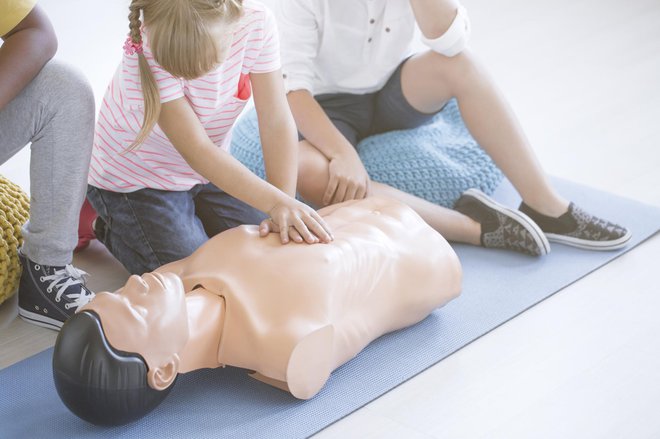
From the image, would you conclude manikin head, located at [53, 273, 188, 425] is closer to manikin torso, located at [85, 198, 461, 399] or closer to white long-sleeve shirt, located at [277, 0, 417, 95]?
manikin torso, located at [85, 198, 461, 399]

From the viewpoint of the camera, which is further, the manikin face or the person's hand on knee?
the person's hand on knee

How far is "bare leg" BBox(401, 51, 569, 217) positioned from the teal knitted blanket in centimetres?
11

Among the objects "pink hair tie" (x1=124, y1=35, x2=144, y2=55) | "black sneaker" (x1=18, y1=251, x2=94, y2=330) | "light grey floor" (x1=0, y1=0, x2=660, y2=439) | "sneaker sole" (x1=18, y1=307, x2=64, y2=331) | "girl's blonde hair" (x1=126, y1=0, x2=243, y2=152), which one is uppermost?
"girl's blonde hair" (x1=126, y1=0, x2=243, y2=152)

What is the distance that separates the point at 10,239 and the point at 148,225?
24 cm

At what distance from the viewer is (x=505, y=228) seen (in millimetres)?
1846

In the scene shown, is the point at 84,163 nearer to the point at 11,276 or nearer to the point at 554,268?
the point at 11,276

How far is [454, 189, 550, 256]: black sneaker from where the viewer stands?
1.82 m

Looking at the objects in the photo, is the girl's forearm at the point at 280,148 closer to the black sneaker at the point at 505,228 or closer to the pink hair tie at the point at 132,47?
the pink hair tie at the point at 132,47

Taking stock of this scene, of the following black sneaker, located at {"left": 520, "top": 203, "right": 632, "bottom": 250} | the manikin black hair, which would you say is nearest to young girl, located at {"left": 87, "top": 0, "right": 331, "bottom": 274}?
the manikin black hair

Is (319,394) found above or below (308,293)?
below

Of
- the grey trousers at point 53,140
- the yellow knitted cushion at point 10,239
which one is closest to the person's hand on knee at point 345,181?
the grey trousers at point 53,140

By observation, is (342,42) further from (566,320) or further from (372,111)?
(566,320)

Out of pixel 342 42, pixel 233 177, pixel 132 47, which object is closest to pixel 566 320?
pixel 233 177

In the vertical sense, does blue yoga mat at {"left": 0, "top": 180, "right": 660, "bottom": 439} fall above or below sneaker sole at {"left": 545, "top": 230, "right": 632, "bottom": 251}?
below
